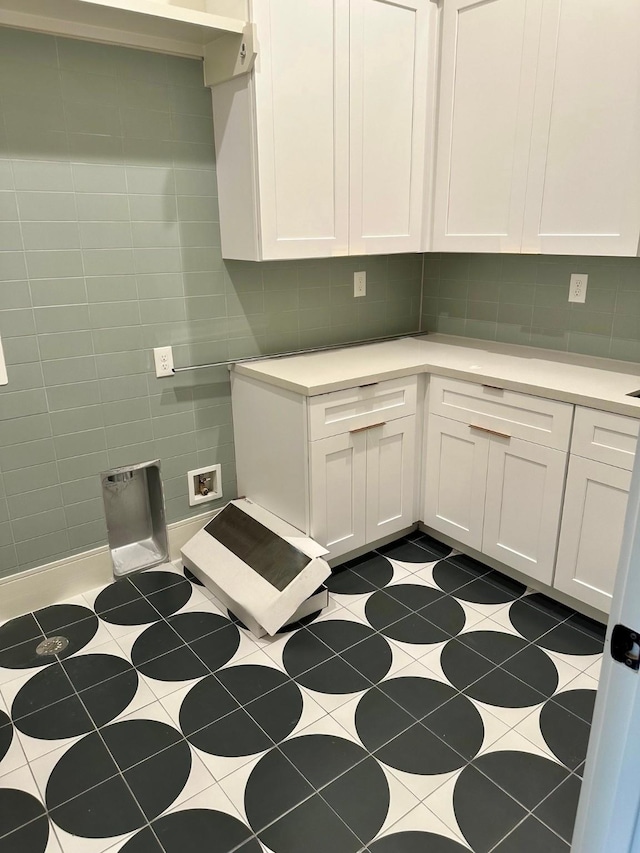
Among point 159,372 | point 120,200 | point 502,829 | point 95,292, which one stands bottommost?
point 502,829

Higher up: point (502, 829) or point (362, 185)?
point (362, 185)

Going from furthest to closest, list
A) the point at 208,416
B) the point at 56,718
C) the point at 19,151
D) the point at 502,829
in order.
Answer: the point at 208,416
the point at 19,151
the point at 56,718
the point at 502,829

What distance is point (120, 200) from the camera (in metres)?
2.24

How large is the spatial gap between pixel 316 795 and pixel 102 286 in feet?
5.86

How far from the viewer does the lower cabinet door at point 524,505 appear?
2.23m

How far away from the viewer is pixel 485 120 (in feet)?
7.88

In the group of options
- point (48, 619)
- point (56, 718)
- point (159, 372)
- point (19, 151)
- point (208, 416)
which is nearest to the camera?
point (56, 718)

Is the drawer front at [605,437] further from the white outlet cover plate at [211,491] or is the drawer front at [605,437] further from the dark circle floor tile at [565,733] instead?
the white outlet cover plate at [211,491]

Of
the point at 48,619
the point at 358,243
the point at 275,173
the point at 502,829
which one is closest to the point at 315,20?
the point at 275,173

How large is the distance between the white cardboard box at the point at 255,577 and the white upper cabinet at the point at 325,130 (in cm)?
105

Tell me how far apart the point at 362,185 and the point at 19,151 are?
4.00ft

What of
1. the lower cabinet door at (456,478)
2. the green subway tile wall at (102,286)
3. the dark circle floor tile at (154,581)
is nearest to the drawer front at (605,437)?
the lower cabinet door at (456,478)

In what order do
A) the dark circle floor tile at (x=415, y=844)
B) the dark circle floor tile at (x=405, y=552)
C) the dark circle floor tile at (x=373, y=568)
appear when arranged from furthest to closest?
1. the dark circle floor tile at (x=405, y=552)
2. the dark circle floor tile at (x=373, y=568)
3. the dark circle floor tile at (x=415, y=844)

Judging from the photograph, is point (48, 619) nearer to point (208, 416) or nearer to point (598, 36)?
point (208, 416)
